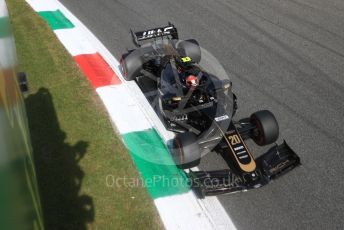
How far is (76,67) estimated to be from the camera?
790 cm

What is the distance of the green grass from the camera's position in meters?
4.82

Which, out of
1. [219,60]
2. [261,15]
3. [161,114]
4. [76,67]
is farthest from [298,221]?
[261,15]

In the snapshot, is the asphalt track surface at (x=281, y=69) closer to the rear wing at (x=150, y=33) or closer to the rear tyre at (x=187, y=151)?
the rear tyre at (x=187, y=151)

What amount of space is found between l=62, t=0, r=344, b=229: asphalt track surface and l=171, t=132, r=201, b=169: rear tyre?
415 mm

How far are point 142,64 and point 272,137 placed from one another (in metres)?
2.94

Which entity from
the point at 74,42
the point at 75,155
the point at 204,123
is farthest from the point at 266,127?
the point at 74,42

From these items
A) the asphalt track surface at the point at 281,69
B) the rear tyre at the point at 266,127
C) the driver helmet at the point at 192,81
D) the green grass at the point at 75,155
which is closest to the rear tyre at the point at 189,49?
the asphalt track surface at the point at 281,69

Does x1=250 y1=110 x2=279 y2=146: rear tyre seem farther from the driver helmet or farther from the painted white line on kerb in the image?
the painted white line on kerb

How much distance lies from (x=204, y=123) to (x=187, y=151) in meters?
0.76

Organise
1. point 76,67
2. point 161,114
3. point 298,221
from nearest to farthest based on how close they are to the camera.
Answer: point 298,221 → point 161,114 → point 76,67

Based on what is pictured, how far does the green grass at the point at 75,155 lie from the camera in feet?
15.8

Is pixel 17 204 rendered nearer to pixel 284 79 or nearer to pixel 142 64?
pixel 142 64

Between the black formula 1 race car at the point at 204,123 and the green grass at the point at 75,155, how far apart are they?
32.9 inches

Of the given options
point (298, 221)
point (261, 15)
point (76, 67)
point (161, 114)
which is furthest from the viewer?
point (261, 15)
